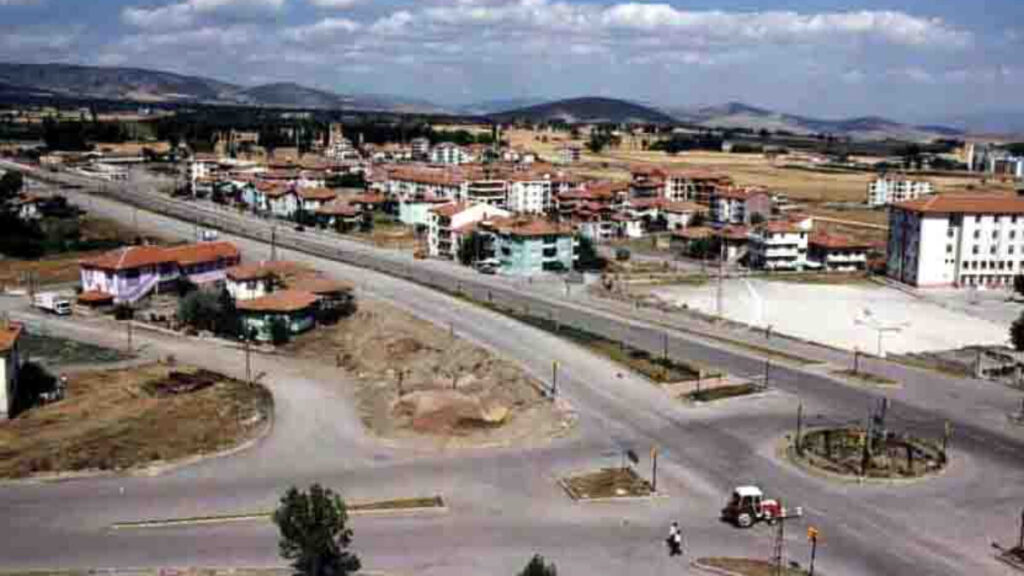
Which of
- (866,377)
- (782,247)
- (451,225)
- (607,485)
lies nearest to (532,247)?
(451,225)

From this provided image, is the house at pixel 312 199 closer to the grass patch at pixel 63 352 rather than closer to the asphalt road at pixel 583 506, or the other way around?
the grass patch at pixel 63 352

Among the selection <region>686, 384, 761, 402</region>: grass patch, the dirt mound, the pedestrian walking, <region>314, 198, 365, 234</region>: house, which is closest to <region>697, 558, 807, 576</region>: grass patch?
the pedestrian walking

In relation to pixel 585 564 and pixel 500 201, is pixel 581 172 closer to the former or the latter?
pixel 500 201

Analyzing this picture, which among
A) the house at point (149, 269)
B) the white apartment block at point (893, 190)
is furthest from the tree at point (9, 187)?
the white apartment block at point (893, 190)

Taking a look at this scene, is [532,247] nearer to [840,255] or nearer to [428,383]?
[840,255]

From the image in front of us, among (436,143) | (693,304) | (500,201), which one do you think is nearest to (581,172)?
(436,143)
